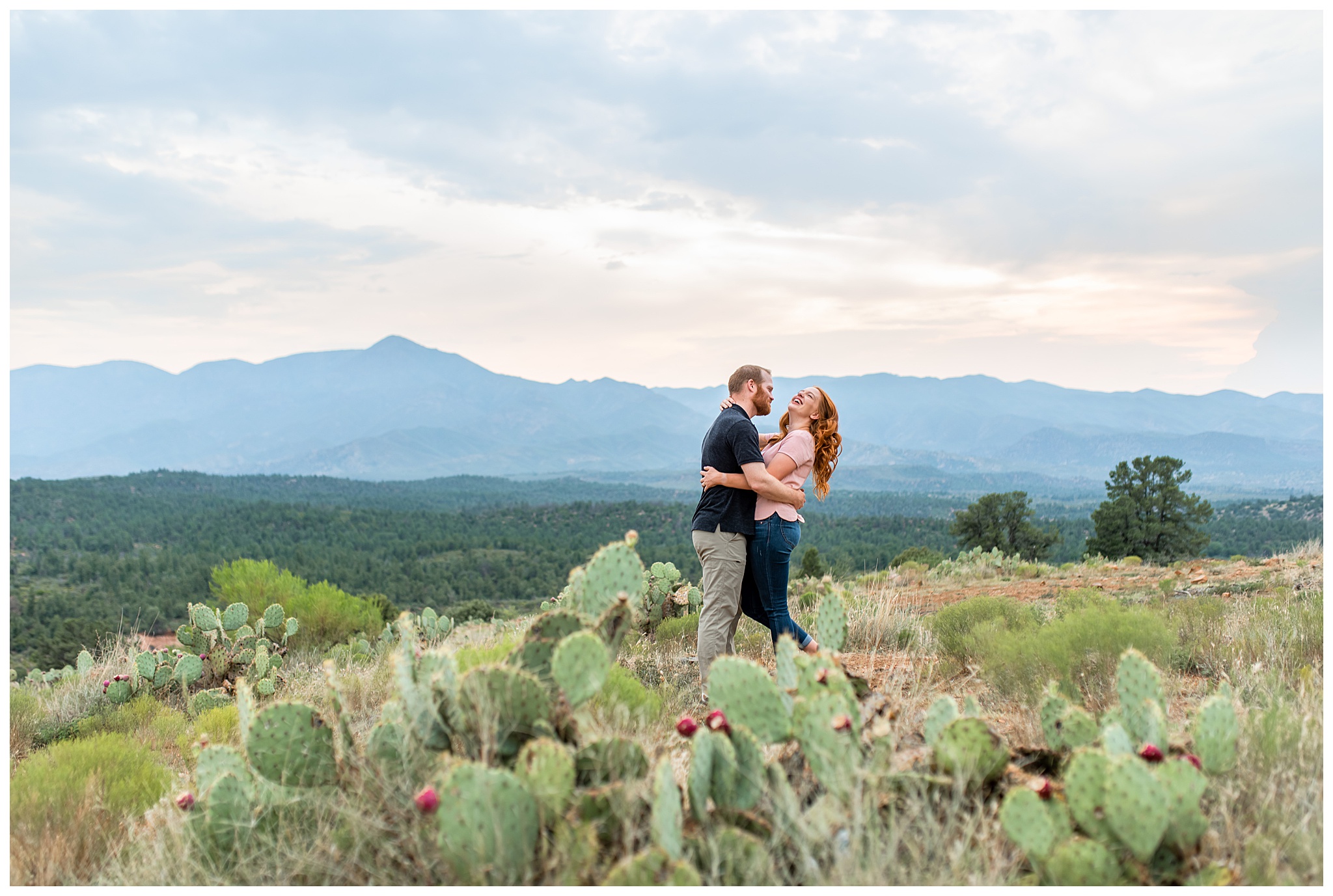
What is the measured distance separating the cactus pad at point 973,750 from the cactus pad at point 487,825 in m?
1.41

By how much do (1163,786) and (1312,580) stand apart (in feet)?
28.7

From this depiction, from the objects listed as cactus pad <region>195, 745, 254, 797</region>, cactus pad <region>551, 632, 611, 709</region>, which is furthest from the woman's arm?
cactus pad <region>195, 745, 254, 797</region>

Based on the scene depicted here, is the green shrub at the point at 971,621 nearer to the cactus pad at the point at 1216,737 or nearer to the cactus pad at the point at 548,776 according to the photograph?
the cactus pad at the point at 1216,737

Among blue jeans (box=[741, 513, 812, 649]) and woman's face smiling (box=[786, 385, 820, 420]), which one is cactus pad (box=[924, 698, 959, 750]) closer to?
blue jeans (box=[741, 513, 812, 649])

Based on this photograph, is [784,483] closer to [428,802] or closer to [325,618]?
[428,802]

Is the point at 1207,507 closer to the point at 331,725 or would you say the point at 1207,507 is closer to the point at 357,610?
the point at 357,610

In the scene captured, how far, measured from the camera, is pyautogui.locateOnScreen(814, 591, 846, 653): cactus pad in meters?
3.73

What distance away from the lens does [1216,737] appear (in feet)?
9.10

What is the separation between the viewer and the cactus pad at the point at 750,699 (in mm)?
2785

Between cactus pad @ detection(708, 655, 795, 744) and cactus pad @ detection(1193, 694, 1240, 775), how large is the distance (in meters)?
1.46

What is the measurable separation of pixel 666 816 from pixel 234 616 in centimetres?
828

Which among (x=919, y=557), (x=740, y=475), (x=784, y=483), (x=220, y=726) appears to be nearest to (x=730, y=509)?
(x=740, y=475)

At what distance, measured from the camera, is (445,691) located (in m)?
2.83

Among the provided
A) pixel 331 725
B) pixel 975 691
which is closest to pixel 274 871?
pixel 331 725
